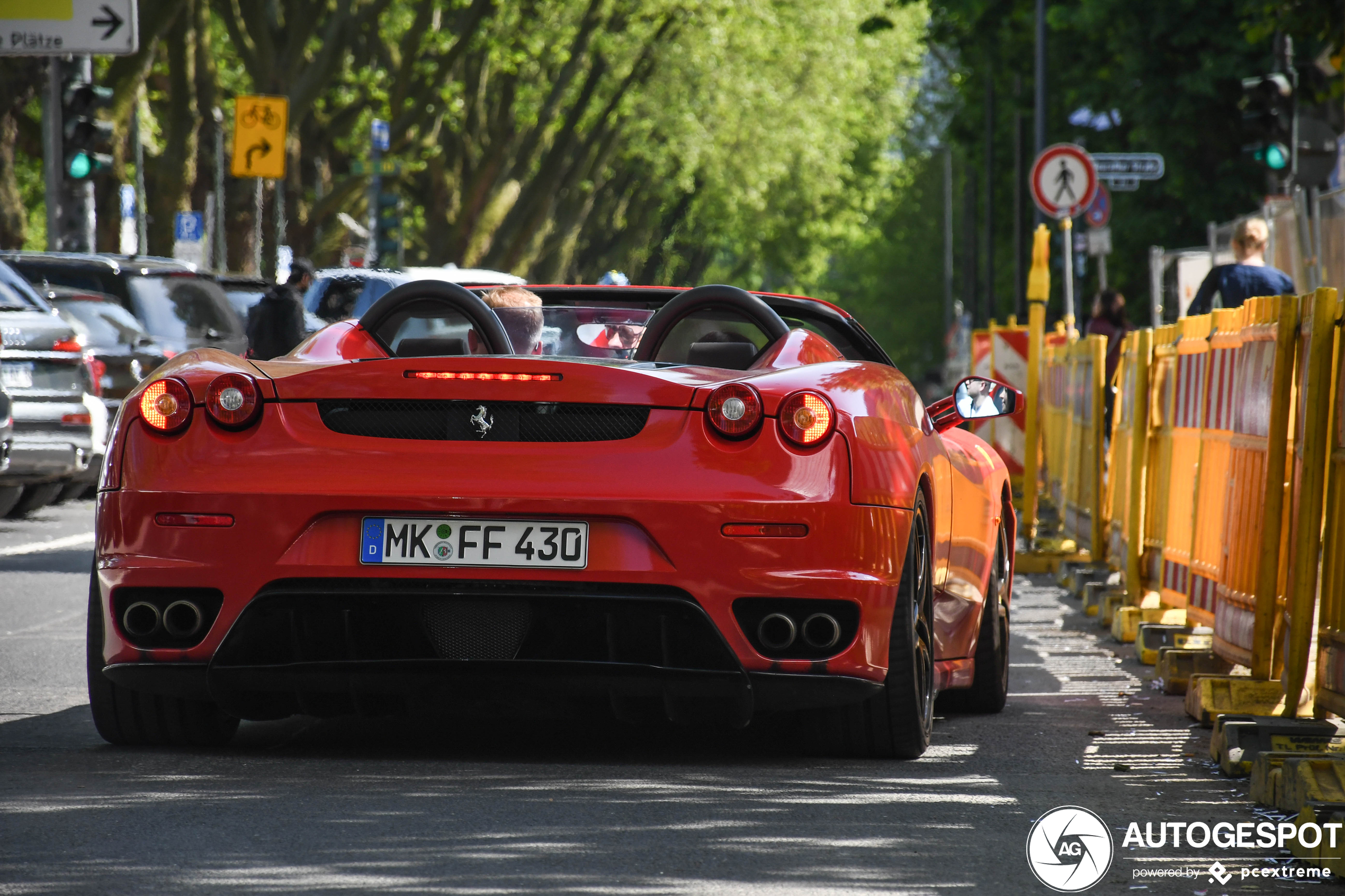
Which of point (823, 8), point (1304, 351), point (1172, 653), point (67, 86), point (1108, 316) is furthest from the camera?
point (823, 8)

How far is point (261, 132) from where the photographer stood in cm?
2734

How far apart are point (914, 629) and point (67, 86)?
17.1 m

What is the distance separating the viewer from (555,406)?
18.7 ft

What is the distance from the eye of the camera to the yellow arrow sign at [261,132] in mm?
27219

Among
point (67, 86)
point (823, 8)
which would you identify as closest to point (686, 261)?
point (823, 8)

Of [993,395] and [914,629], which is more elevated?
[993,395]

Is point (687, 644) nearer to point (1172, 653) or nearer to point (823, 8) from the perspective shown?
point (1172, 653)

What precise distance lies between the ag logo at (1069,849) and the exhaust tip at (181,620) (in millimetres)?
2096

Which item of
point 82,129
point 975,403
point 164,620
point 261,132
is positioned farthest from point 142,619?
point 261,132

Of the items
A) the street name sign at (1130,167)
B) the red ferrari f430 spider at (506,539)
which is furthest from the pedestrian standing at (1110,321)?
the red ferrari f430 spider at (506,539)

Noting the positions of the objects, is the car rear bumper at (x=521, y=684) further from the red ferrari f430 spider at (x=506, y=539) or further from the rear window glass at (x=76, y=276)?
the rear window glass at (x=76, y=276)

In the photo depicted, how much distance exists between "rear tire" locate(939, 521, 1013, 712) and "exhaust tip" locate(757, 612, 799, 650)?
72.7 inches

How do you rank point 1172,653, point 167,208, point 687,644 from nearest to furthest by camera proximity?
1. point 687,644
2. point 1172,653
3. point 167,208

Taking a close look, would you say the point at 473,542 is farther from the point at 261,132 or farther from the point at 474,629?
the point at 261,132
